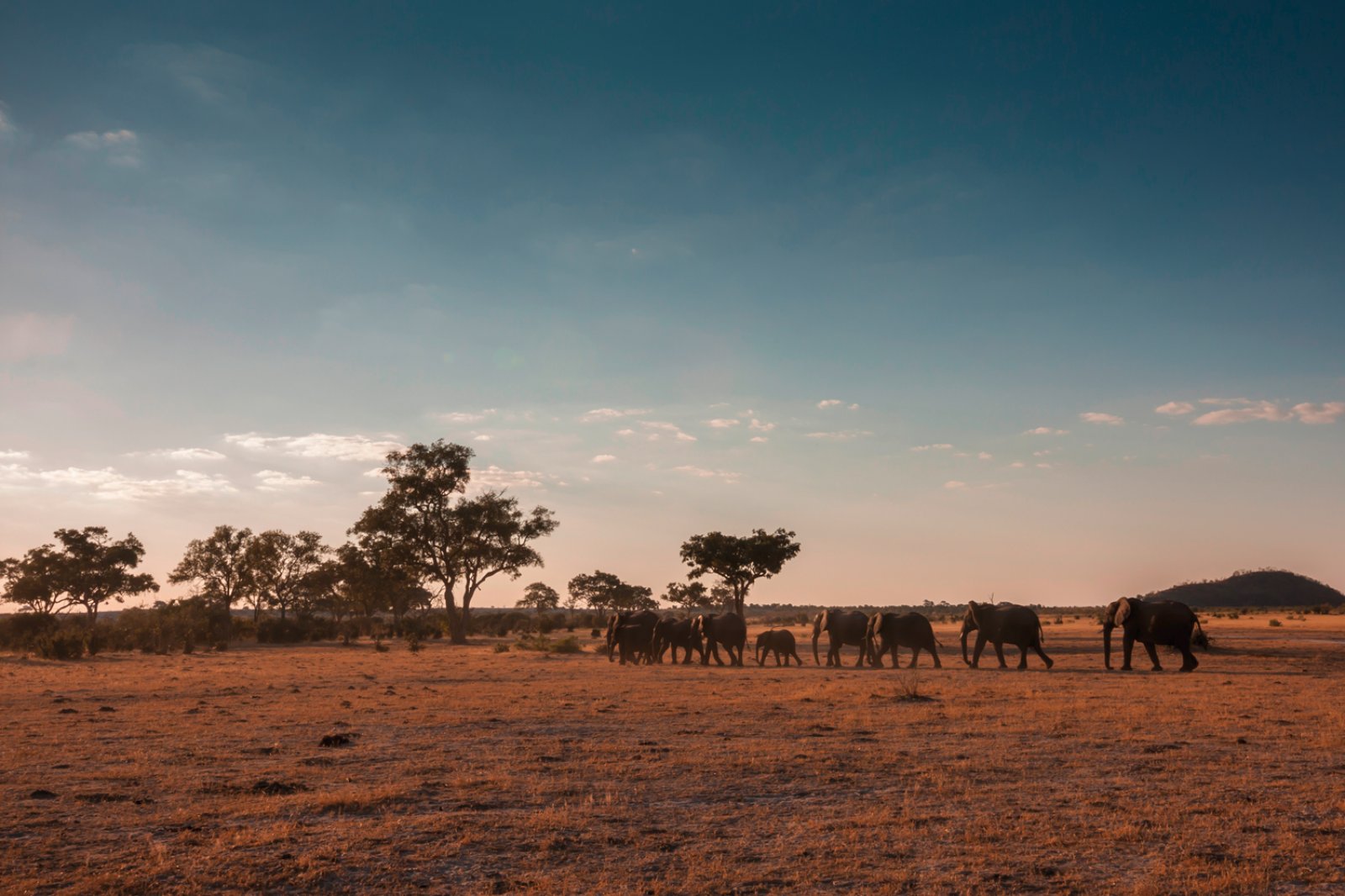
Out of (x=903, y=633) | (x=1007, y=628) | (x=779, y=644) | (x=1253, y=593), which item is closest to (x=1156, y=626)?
(x=1007, y=628)

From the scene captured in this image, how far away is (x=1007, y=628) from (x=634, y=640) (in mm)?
15338

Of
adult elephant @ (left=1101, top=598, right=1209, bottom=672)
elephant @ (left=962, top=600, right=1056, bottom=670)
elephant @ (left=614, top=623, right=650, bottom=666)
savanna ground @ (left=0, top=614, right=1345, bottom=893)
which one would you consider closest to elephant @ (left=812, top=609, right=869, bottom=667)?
elephant @ (left=962, top=600, right=1056, bottom=670)

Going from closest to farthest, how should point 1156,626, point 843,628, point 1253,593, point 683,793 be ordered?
point 683,793
point 1156,626
point 843,628
point 1253,593

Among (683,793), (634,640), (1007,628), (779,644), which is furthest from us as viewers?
(634,640)

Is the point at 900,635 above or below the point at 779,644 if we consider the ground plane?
above

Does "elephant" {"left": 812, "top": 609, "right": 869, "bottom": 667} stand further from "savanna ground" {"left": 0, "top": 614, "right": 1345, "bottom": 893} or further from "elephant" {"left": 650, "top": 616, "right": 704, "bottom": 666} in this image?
"savanna ground" {"left": 0, "top": 614, "right": 1345, "bottom": 893}

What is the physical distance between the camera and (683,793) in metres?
10.8

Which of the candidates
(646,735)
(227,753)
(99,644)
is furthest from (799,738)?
(99,644)

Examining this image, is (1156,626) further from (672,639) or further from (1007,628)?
(672,639)

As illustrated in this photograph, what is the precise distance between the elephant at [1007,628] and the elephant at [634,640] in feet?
43.7

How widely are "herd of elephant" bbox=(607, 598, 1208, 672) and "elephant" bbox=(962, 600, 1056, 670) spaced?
3 cm

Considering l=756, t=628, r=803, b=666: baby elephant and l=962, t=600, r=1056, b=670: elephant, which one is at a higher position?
l=962, t=600, r=1056, b=670: elephant

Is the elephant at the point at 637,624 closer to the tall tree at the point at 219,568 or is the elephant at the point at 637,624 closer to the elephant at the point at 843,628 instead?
the elephant at the point at 843,628

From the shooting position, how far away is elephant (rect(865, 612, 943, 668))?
109ft
